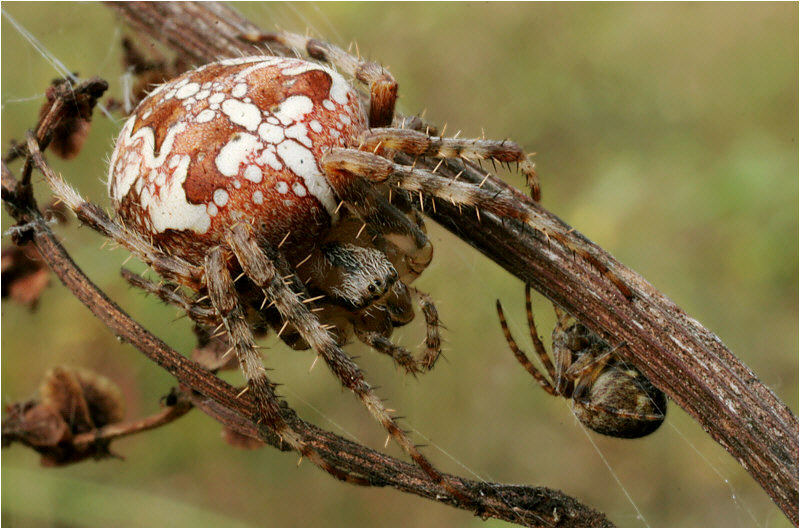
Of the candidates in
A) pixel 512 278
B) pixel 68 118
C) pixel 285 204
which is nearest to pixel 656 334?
pixel 285 204

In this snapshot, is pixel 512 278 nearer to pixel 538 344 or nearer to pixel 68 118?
pixel 538 344

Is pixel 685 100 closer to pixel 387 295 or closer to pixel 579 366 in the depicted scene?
pixel 579 366

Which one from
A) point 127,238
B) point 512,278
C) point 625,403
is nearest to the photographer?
point 127,238

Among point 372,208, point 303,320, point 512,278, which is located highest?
point 512,278

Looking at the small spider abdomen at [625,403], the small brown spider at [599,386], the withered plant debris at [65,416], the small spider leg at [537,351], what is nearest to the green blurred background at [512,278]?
the small spider leg at [537,351]

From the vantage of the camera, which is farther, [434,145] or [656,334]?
[434,145]

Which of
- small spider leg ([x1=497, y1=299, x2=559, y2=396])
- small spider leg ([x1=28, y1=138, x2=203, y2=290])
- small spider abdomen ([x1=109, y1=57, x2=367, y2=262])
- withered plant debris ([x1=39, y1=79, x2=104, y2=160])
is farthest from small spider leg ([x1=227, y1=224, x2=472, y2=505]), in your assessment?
withered plant debris ([x1=39, y1=79, x2=104, y2=160])

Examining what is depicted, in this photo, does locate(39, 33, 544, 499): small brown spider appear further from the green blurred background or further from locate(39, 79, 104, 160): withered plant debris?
the green blurred background
